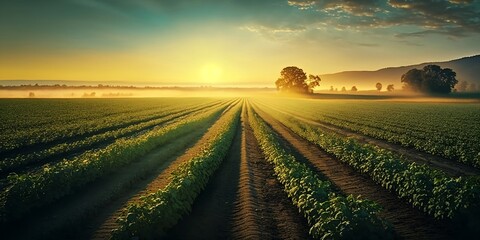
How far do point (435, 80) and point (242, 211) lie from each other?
127m

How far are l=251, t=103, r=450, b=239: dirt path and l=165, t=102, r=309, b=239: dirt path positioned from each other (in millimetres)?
2851

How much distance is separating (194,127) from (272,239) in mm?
27869

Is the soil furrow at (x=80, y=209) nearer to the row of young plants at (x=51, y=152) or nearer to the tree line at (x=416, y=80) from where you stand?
the row of young plants at (x=51, y=152)

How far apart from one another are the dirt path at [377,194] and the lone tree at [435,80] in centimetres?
11324

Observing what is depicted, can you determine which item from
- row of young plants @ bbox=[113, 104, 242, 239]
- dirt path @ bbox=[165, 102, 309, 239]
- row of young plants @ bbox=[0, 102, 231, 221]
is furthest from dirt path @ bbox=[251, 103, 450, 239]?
row of young plants @ bbox=[0, 102, 231, 221]

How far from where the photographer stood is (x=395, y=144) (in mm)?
25312

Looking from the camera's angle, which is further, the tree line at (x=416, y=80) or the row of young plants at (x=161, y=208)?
the tree line at (x=416, y=80)

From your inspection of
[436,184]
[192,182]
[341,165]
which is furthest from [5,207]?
[341,165]

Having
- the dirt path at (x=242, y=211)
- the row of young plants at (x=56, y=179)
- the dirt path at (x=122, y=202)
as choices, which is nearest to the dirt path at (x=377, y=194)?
the dirt path at (x=242, y=211)

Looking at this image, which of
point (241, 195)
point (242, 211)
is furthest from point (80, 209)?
point (241, 195)

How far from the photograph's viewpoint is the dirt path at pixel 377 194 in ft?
30.9

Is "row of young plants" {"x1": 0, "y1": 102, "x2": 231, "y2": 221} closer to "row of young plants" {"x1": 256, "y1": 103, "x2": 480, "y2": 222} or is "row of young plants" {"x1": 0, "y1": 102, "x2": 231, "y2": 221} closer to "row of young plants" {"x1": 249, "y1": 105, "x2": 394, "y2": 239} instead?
"row of young plants" {"x1": 249, "y1": 105, "x2": 394, "y2": 239}

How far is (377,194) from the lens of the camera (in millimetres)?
12773

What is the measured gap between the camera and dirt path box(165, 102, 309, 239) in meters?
9.60
